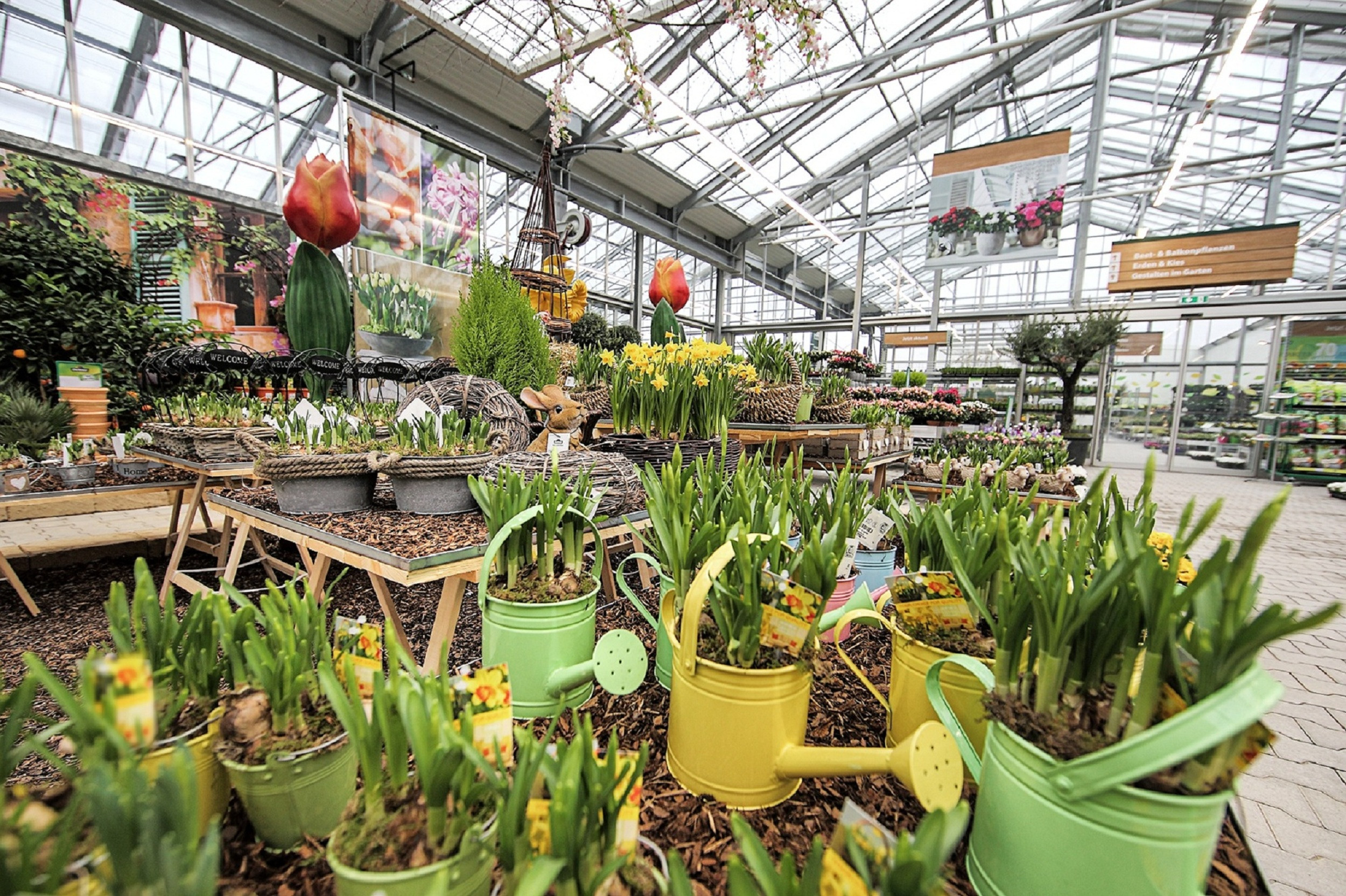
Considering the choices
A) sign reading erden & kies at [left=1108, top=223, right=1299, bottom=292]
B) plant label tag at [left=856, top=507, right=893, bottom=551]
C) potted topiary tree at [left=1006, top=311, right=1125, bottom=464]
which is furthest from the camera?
sign reading erden & kies at [left=1108, top=223, right=1299, bottom=292]

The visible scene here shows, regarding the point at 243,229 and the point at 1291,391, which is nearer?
the point at 243,229

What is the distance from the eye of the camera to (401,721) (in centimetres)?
45

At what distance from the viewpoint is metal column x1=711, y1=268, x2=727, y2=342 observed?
40.1 feet

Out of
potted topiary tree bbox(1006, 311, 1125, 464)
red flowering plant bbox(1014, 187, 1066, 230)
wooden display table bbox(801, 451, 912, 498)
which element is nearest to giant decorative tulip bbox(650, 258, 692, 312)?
wooden display table bbox(801, 451, 912, 498)

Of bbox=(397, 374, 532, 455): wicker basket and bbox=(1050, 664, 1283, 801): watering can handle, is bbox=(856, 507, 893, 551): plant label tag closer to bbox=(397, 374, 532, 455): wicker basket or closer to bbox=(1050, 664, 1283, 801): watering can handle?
bbox=(1050, 664, 1283, 801): watering can handle

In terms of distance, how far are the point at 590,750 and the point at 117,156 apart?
5874mm

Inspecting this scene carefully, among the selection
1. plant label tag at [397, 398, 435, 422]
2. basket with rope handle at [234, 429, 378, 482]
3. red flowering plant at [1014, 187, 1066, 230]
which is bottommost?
basket with rope handle at [234, 429, 378, 482]

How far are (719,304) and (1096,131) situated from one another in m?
6.97

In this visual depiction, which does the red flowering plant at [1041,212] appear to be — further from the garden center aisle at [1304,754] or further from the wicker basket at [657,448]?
the wicker basket at [657,448]

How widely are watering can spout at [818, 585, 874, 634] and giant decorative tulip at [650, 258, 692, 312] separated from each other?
145 inches

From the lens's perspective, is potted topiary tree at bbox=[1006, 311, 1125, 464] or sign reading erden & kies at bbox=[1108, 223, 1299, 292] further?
sign reading erden & kies at bbox=[1108, 223, 1299, 292]

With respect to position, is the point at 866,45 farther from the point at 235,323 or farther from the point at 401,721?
the point at 401,721

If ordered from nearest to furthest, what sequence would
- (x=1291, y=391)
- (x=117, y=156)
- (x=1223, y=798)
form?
(x=1223, y=798) < (x=117, y=156) < (x=1291, y=391)

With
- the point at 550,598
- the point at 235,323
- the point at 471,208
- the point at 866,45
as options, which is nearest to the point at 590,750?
the point at 550,598
